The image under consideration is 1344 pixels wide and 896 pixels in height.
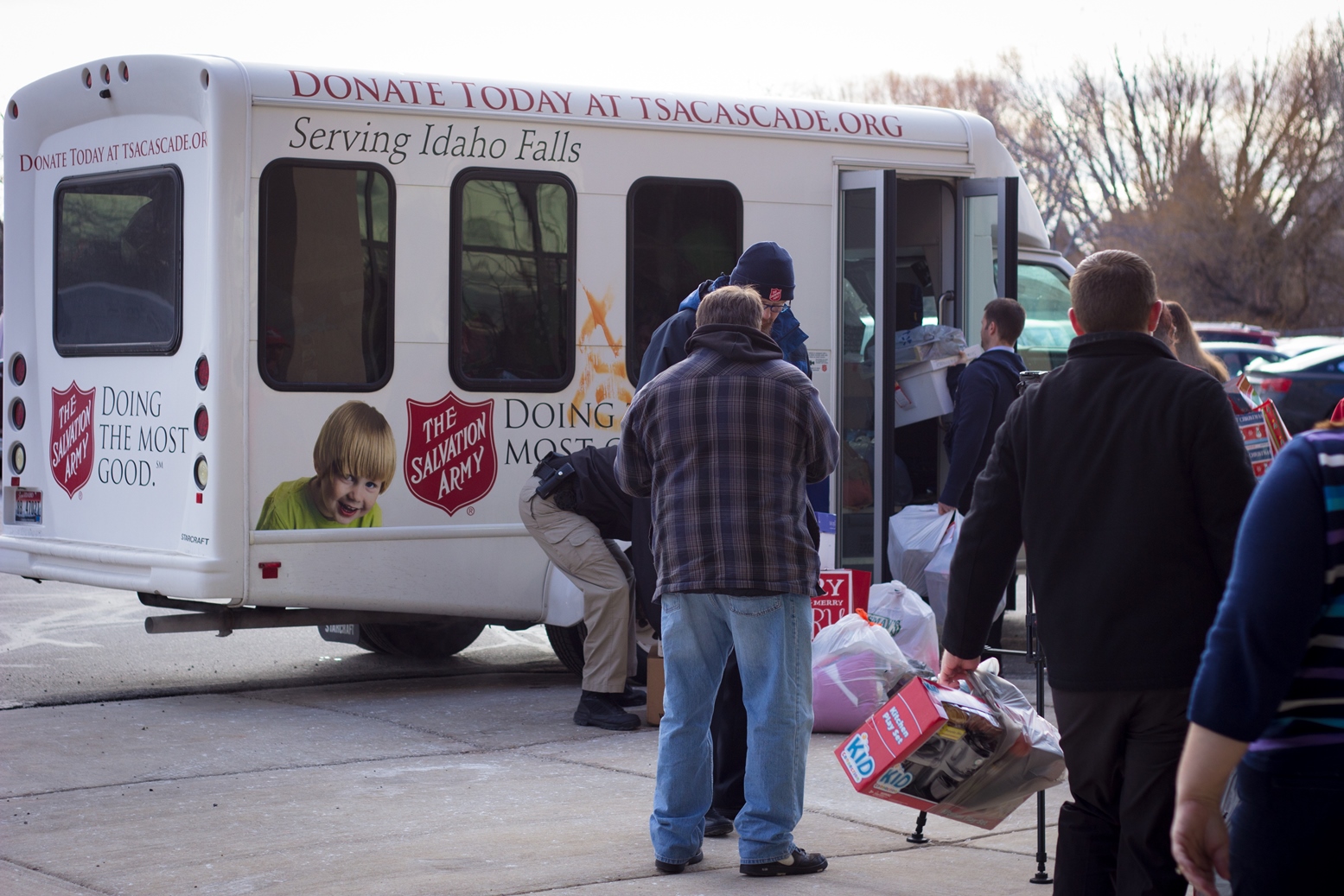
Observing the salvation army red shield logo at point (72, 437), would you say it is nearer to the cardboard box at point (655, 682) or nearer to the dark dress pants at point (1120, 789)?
the cardboard box at point (655, 682)

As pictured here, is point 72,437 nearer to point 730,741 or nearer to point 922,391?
point 730,741

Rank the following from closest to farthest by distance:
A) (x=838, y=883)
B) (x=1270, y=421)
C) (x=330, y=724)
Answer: (x=838, y=883), (x=1270, y=421), (x=330, y=724)

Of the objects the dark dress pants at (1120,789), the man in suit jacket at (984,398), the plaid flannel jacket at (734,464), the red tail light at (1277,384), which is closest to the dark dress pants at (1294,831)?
the dark dress pants at (1120,789)

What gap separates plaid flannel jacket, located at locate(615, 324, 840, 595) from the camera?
14.7 ft

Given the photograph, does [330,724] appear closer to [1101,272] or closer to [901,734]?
[901,734]

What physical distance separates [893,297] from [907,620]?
5.58 feet

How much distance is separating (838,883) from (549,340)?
12.2 feet

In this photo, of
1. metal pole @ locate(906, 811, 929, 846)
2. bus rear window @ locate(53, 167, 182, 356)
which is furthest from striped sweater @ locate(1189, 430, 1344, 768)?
bus rear window @ locate(53, 167, 182, 356)

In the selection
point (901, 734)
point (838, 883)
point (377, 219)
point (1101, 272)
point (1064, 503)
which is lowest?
point (838, 883)

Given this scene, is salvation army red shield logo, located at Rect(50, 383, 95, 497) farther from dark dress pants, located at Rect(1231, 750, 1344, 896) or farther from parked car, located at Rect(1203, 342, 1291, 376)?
parked car, located at Rect(1203, 342, 1291, 376)

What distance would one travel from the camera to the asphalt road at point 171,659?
25.2ft

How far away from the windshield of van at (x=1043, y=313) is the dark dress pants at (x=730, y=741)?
4.83 meters

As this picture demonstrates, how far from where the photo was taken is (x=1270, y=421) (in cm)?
616

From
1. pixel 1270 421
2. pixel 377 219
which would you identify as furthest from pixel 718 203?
pixel 1270 421
